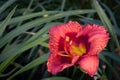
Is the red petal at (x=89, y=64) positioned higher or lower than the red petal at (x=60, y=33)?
lower

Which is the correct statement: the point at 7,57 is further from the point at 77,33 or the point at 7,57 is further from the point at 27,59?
the point at 27,59

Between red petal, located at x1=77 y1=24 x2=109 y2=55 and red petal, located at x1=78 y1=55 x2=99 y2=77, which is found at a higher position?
red petal, located at x1=77 y1=24 x2=109 y2=55

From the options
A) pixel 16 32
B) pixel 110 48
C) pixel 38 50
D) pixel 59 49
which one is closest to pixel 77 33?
pixel 59 49

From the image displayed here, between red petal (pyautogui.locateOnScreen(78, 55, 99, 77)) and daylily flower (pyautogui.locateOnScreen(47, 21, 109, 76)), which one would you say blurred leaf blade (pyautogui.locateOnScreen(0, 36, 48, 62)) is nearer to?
daylily flower (pyautogui.locateOnScreen(47, 21, 109, 76))

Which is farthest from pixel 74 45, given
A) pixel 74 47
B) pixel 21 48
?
pixel 21 48

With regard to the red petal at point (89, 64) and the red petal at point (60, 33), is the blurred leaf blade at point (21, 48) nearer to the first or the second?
the red petal at point (60, 33)

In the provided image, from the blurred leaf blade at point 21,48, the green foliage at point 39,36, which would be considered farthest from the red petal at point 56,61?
the blurred leaf blade at point 21,48

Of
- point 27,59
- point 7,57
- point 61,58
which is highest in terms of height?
point 61,58

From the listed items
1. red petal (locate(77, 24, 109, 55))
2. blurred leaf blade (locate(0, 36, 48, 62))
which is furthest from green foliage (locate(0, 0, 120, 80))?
red petal (locate(77, 24, 109, 55))
